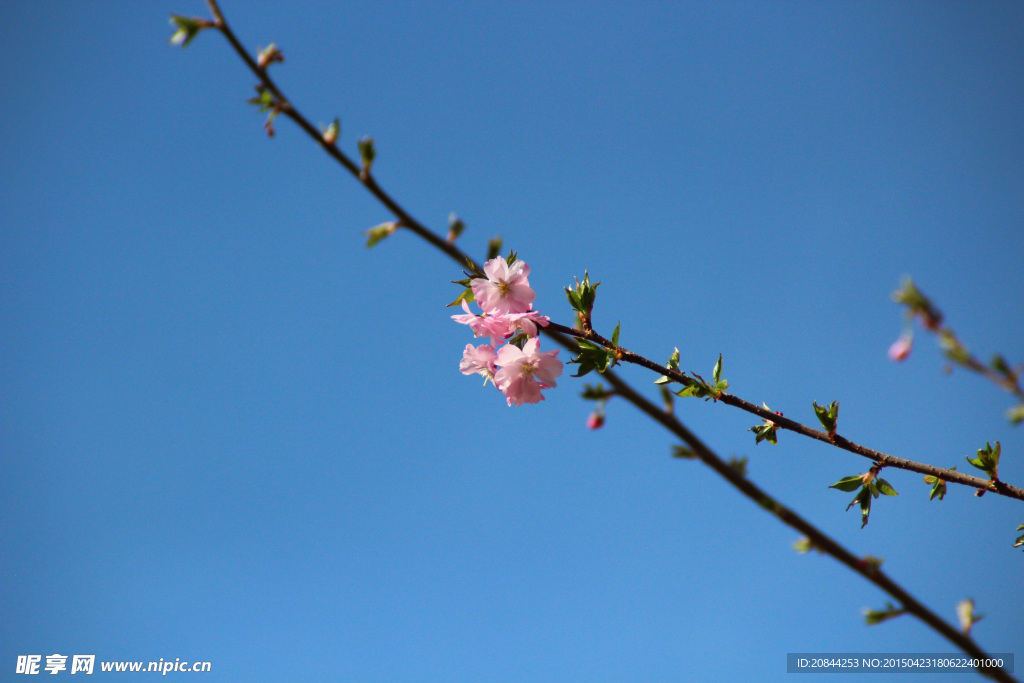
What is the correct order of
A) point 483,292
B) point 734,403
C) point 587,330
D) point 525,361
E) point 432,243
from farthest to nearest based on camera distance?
point 525,361, point 483,292, point 587,330, point 734,403, point 432,243

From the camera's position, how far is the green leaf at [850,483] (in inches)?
90.6

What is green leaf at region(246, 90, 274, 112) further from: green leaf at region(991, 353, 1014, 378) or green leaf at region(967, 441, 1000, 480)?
green leaf at region(967, 441, 1000, 480)

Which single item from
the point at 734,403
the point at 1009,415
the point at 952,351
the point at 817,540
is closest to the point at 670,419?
the point at 817,540

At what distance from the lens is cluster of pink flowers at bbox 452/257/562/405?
2414mm

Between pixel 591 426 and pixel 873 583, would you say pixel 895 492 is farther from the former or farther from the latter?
pixel 873 583

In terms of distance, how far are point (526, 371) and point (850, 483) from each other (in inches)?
54.3

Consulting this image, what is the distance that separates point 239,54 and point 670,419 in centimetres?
152

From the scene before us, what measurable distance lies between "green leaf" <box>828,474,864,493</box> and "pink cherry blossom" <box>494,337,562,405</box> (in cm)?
121

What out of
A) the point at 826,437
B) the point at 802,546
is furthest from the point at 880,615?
the point at 826,437

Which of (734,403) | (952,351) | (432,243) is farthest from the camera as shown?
(734,403)

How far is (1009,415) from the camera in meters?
1.29

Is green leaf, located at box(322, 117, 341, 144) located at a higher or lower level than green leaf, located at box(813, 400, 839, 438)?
higher

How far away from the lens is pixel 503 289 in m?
2.53

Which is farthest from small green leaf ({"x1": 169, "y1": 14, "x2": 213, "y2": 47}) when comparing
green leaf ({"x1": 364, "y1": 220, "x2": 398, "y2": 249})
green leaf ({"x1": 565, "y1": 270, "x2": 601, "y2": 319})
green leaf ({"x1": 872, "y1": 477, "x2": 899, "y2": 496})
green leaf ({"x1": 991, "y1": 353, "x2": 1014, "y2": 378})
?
green leaf ({"x1": 872, "y1": 477, "x2": 899, "y2": 496})
